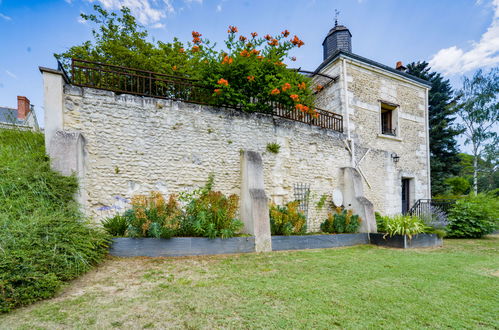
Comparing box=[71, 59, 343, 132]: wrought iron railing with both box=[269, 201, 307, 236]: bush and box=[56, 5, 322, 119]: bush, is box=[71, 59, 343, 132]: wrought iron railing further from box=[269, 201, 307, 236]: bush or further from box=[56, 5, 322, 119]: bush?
box=[269, 201, 307, 236]: bush

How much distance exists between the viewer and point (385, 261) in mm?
4438

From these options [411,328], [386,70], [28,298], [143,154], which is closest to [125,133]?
[143,154]

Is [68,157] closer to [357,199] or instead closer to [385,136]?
[357,199]

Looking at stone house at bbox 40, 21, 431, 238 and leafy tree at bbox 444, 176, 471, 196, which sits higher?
stone house at bbox 40, 21, 431, 238

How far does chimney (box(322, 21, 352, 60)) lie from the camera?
1097 cm

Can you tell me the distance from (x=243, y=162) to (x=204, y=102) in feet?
6.40

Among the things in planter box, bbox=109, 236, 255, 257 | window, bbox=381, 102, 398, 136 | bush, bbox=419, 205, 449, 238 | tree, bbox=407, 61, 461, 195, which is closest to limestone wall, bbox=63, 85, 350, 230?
planter box, bbox=109, 236, 255, 257

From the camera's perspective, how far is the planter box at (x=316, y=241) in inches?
210

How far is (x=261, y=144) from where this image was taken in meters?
6.79

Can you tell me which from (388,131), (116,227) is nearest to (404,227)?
(388,131)

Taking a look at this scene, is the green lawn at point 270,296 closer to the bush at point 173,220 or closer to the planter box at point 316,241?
the bush at point 173,220

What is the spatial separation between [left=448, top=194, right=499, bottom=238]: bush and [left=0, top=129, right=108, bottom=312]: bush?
10.5 meters

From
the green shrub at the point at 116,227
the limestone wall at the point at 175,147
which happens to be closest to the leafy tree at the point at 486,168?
the limestone wall at the point at 175,147

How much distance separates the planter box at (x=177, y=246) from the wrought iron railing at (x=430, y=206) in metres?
6.84
